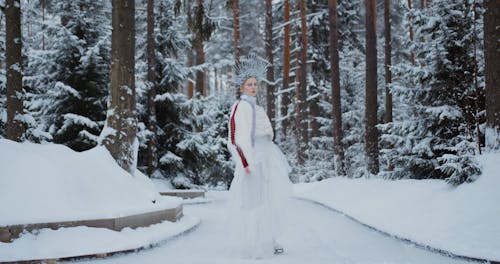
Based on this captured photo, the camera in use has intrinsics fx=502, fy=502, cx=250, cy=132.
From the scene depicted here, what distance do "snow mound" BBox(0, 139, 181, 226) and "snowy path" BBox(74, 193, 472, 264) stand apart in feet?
3.44

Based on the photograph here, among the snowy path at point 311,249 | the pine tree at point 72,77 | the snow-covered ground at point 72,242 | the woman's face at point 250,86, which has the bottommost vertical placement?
the snowy path at point 311,249

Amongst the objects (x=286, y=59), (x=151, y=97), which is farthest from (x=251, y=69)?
(x=286, y=59)

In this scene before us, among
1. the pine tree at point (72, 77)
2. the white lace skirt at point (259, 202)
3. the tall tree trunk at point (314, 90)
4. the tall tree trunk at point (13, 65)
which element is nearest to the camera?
the white lace skirt at point (259, 202)

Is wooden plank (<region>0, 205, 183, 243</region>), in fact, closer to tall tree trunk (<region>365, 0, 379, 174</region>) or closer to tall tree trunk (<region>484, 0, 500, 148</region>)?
tall tree trunk (<region>484, 0, 500, 148</region>)

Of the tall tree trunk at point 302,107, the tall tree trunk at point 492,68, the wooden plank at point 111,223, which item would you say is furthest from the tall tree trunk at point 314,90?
the wooden plank at point 111,223

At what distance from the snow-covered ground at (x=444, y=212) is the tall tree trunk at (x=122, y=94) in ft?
16.9

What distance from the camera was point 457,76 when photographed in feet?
45.1

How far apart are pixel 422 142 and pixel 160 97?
10.6m

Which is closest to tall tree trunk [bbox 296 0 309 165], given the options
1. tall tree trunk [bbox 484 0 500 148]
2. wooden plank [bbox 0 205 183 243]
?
tall tree trunk [bbox 484 0 500 148]

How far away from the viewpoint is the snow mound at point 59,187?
673 cm

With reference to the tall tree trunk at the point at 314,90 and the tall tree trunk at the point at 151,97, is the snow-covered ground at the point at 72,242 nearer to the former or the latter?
the tall tree trunk at the point at 151,97

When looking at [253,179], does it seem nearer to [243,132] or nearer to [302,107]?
[243,132]

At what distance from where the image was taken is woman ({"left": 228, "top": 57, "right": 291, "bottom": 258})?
6453mm

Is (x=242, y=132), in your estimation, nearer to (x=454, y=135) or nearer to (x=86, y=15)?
(x=454, y=135)
